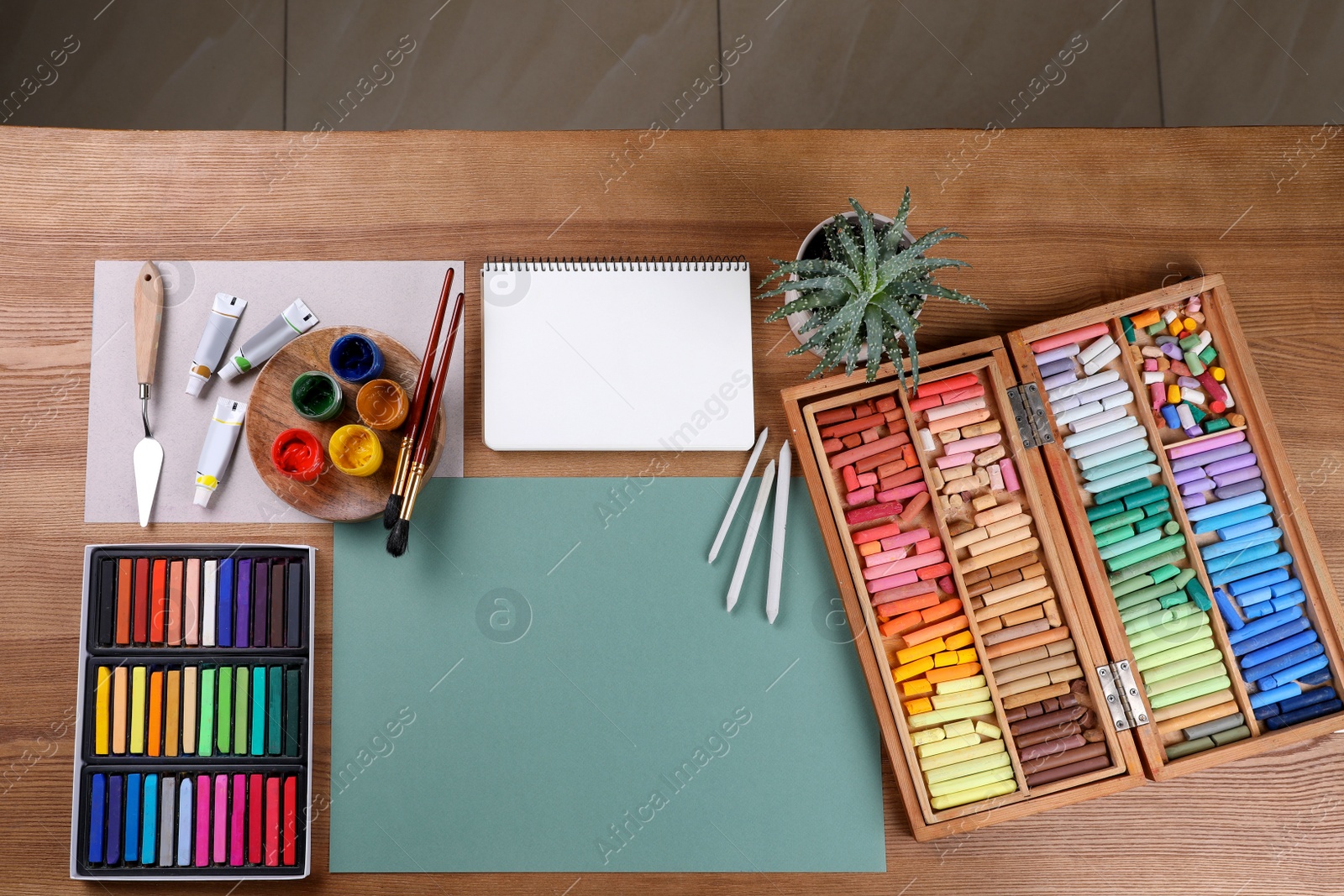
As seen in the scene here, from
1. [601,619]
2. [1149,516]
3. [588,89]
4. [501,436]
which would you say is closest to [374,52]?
[588,89]

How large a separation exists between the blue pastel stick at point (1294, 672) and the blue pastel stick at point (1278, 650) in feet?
0.08

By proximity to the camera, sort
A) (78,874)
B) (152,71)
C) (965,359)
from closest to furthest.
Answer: (78,874) < (965,359) < (152,71)

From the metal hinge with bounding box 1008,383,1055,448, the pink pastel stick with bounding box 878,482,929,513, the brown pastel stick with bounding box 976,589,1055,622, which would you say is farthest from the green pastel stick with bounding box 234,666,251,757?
the metal hinge with bounding box 1008,383,1055,448

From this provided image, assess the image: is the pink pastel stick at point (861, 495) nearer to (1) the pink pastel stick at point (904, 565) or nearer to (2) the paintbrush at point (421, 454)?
(1) the pink pastel stick at point (904, 565)

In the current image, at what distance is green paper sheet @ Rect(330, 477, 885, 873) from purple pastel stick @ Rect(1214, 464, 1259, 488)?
653 millimetres

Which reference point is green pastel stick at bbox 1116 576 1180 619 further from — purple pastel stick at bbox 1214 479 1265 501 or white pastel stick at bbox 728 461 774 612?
white pastel stick at bbox 728 461 774 612

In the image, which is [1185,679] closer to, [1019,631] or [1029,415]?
[1019,631]

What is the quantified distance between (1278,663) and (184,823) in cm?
173

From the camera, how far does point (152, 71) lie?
215 centimetres

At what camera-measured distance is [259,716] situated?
1289mm

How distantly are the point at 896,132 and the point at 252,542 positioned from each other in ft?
4.17

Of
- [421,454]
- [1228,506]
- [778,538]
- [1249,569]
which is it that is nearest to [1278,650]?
[1249,569]

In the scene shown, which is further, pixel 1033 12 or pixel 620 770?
pixel 1033 12

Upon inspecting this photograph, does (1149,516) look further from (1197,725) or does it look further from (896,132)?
(896,132)
